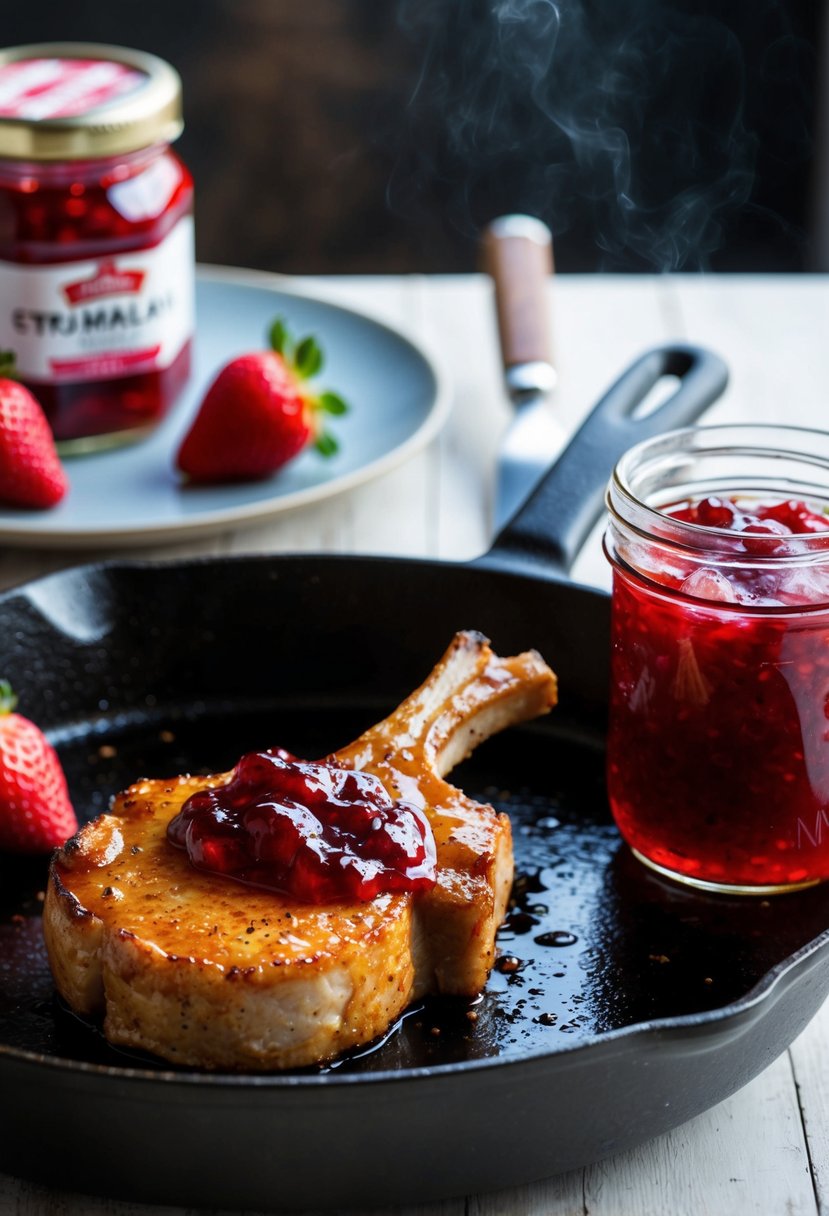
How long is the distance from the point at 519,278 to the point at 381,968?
179 cm

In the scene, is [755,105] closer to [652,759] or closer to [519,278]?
[519,278]

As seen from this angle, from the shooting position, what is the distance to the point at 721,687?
58.5 inches

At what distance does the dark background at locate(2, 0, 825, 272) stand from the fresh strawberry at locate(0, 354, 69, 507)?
3479 mm

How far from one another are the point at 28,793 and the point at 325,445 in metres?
1.02

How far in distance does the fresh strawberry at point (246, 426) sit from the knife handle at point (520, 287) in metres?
0.42

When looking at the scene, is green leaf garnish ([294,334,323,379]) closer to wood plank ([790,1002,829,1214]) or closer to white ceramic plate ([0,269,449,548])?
white ceramic plate ([0,269,449,548])

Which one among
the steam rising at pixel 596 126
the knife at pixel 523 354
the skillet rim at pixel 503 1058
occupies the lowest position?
the steam rising at pixel 596 126

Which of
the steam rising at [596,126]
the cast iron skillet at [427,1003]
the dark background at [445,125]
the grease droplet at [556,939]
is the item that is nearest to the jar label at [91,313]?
the cast iron skillet at [427,1003]

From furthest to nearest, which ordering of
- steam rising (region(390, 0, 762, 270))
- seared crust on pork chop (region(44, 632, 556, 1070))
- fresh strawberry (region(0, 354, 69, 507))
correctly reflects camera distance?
steam rising (region(390, 0, 762, 270)) → fresh strawberry (region(0, 354, 69, 507)) → seared crust on pork chop (region(44, 632, 556, 1070))

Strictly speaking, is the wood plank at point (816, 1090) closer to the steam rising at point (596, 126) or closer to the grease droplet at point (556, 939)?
the grease droplet at point (556, 939)

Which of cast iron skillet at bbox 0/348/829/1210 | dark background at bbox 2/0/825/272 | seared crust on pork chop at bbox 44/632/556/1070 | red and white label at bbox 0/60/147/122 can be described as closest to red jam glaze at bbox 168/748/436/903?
seared crust on pork chop at bbox 44/632/556/1070

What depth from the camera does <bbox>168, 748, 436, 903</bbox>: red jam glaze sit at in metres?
1.34

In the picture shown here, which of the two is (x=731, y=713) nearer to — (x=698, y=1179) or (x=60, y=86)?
(x=698, y=1179)

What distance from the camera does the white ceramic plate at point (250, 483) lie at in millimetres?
2240
